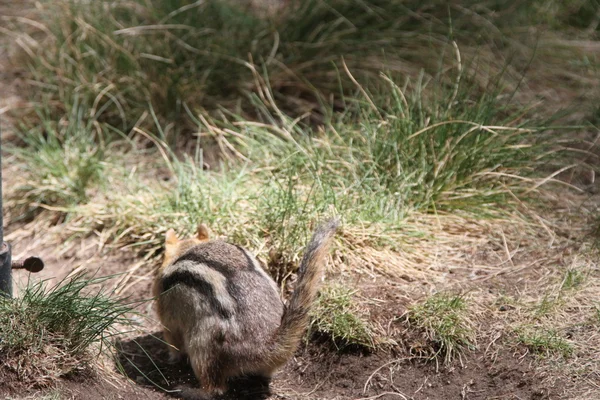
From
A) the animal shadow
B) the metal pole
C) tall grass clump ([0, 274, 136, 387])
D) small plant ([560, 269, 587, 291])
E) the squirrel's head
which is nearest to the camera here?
tall grass clump ([0, 274, 136, 387])

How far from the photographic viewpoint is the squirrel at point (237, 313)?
3789mm

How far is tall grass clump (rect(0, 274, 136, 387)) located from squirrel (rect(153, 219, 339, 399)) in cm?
33

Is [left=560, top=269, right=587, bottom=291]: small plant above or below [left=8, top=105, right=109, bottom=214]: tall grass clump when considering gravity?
above

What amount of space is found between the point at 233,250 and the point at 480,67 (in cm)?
338

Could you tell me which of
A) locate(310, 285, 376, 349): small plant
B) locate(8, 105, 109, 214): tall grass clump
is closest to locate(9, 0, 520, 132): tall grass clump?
locate(8, 105, 109, 214): tall grass clump

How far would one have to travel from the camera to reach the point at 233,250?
13.5 ft

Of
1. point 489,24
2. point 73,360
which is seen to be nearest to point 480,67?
point 489,24

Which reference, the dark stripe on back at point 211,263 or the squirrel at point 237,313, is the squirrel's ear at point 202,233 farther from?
the squirrel at point 237,313

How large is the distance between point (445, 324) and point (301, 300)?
0.85 m

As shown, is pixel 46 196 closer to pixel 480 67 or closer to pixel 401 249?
pixel 401 249

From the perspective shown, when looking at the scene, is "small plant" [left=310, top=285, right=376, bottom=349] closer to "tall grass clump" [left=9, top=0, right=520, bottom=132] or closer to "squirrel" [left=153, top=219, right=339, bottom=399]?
"squirrel" [left=153, top=219, right=339, bottom=399]

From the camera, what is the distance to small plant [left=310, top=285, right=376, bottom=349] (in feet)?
13.8

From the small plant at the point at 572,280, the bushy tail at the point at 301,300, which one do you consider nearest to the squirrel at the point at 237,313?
the bushy tail at the point at 301,300

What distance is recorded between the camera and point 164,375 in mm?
4301
